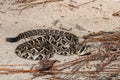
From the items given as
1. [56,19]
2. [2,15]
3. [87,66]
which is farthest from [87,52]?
[2,15]

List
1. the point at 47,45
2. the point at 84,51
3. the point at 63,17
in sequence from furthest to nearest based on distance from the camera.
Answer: the point at 63,17
the point at 47,45
the point at 84,51

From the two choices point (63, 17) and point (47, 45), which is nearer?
point (47, 45)

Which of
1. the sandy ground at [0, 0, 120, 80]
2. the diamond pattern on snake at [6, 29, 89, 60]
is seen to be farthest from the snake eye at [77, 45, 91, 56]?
the sandy ground at [0, 0, 120, 80]

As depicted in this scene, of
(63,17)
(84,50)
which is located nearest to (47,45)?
(84,50)

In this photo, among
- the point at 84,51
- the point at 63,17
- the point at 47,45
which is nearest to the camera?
the point at 84,51

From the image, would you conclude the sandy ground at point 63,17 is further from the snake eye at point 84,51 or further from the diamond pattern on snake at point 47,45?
the snake eye at point 84,51

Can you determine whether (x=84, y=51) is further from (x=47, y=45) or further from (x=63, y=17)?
(x=63, y=17)

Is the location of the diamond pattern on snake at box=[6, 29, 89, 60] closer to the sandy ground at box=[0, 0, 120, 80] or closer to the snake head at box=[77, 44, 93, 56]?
the snake head at box=[77, 44, 93, 56]
